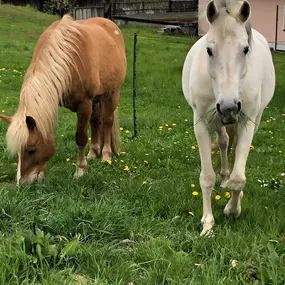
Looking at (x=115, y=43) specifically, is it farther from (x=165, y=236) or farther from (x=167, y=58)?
(x=167, y=58)

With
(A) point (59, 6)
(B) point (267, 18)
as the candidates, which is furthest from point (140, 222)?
(A) point (59, 6)

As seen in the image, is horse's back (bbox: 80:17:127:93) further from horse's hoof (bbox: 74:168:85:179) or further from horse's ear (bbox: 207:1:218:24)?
horse's ear (bbox: 207:1:218:24)

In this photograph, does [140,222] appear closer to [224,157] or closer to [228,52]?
[228,52]

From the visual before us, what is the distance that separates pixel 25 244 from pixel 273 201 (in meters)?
2.45

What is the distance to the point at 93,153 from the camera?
6637 millimetres

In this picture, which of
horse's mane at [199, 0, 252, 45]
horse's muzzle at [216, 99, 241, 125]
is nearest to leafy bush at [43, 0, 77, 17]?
horse's mane at [199, 0, 252, 45]

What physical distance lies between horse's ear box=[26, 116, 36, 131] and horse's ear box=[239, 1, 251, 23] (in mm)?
2162

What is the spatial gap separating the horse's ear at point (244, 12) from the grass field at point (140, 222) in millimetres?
1572

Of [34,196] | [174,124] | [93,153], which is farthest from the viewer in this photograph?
[174,124]

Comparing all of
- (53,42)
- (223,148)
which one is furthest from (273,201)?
Answer: (53,42)

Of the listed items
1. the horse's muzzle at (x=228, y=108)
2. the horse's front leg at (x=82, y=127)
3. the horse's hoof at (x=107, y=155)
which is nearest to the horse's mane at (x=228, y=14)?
the horse's muzzle at (x=228, y=108)

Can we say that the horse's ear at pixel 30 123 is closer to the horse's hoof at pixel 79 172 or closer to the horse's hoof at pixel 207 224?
the horse's hoof at pixel 79 172

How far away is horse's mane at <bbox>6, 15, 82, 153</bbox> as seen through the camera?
4445mm

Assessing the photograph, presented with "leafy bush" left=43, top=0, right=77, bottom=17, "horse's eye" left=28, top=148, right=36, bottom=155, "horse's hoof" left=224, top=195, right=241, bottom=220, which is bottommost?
"horse's hoof" left=224, top=195, right=241, bottom=220
